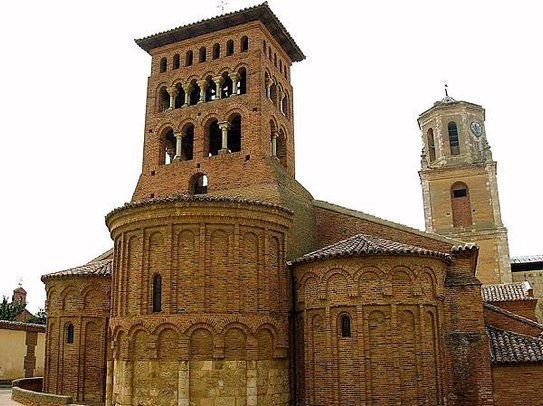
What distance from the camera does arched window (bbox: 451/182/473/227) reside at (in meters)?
38.8

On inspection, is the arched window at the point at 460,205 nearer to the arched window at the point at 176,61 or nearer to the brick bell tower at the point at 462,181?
the brick bell tower at the point at 462,181

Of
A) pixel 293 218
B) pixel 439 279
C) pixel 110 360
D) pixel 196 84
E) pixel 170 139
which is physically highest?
pixel 196 84

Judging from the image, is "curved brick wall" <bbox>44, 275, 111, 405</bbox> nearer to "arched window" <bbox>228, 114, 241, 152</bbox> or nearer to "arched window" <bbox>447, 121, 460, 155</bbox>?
"arched window" <bbox>228, 114, 241, 152</bbox>

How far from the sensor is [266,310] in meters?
16.4

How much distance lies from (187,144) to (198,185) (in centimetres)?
209

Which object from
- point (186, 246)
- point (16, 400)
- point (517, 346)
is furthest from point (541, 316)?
point (16, 400)

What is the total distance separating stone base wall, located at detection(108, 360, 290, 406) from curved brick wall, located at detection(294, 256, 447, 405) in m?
1.87

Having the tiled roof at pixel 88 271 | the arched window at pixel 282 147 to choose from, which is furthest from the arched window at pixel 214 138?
the tiled roof at pixel 88 271

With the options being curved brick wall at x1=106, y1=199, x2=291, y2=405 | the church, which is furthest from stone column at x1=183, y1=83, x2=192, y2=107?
curved brick wall at x1=106, y1=199, x2=291, y2=405

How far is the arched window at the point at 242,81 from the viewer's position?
22688mm

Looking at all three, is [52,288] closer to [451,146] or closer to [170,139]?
[170,139]

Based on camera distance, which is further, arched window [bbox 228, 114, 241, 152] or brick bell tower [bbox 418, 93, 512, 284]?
brick bell tower [bbox 418, 93, 512, 284]

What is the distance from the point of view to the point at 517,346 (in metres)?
17.5

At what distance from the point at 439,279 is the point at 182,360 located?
27.7ft
